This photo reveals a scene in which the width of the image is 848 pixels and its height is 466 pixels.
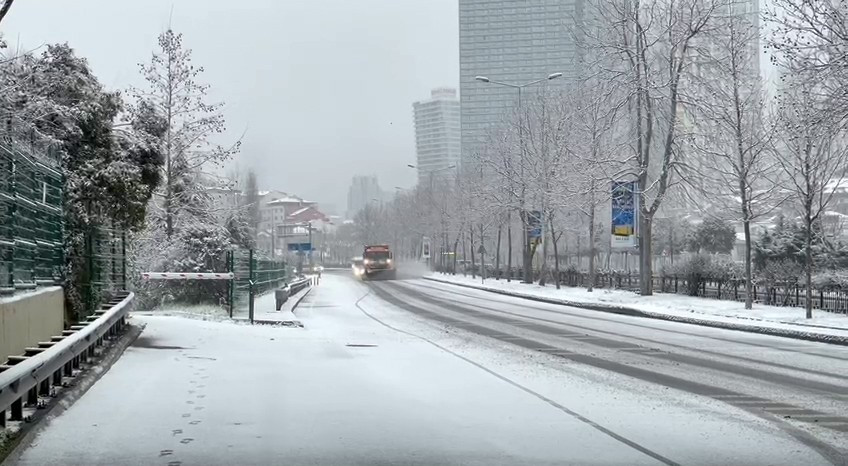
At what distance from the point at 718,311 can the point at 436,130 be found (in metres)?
129

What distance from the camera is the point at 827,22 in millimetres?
17625

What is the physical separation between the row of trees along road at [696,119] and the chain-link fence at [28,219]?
47.2 ft

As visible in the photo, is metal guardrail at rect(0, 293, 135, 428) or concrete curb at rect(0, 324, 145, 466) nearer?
concrete curb at rect(0, 324, 145, 466)

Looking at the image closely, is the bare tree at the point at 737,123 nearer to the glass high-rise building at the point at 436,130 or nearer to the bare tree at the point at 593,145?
the bare tree at the point at 593,145

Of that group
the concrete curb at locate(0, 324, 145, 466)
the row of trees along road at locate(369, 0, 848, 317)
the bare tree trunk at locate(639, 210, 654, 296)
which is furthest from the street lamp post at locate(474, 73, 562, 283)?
the concrete curb at locate(0, 324, 145, 466)

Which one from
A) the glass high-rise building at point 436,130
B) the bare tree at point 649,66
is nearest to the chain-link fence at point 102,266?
the bare tree at point 649,66

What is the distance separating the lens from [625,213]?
34125 mm

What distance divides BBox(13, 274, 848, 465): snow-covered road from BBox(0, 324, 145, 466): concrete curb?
104mm

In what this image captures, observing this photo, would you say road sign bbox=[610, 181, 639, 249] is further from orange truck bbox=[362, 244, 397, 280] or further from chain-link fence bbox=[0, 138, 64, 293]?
orange truck bbox=[362, 244, 397, 280]

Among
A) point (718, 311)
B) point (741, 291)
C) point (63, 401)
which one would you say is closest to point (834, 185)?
point (741, 291)

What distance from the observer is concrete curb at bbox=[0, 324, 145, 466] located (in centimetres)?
635

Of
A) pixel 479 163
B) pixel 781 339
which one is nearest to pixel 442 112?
pixel 479 163

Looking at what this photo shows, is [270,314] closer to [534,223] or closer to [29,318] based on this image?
[29,318]

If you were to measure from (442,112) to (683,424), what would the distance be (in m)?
148
